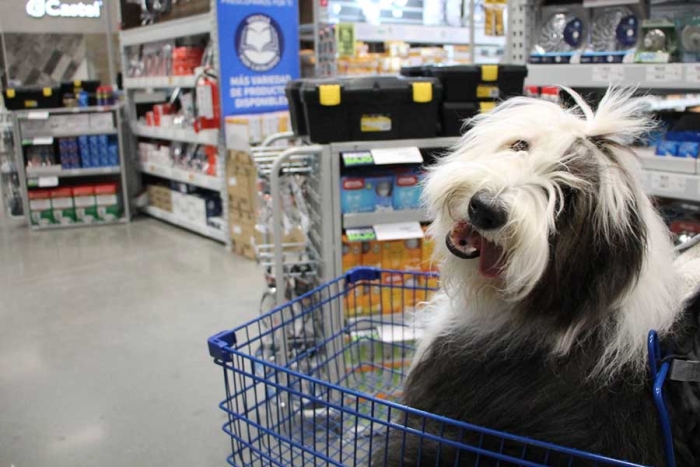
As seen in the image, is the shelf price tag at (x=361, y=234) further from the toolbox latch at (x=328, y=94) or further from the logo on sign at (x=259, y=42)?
the logo on sign at (x=259, y=42)

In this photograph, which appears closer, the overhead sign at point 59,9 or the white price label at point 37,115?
the white price label at point 37,115

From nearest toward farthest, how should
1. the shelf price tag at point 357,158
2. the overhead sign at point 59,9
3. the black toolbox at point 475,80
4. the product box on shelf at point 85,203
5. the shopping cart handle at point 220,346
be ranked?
the shopping cart handle at point 220,346 → the shelf price tag at point 357,158 → the black toolbox at point 475,80 → the product box on shelf at point 85,203 → the overhead sign at point 59,9

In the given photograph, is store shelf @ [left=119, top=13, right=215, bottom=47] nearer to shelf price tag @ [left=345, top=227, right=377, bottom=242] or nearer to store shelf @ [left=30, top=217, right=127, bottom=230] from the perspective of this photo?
store shelf @ [left=30, top=217, right=127, bottom=230]

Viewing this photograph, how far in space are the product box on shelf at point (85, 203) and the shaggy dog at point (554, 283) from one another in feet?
18.1

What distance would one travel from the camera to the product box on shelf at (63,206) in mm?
5926

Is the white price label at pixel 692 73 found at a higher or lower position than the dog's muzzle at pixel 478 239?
higher

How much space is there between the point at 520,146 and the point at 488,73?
54.0 inches

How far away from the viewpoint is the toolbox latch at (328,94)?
214 centimetres

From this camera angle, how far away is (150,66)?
6082 millimetres

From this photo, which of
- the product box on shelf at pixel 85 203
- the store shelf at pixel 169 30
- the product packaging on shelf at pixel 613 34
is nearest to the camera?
the product packaging on shelf at pixel 613 34

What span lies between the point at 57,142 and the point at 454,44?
4623 millimetres

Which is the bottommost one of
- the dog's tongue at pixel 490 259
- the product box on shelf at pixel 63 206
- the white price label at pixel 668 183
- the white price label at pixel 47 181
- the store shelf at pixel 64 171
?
the product box on shelf at pixel 63 206

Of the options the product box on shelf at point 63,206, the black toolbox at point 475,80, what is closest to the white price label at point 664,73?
the black toolbox at point 475,80

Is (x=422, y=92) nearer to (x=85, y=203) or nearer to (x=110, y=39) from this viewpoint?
(x=85, y=203)
